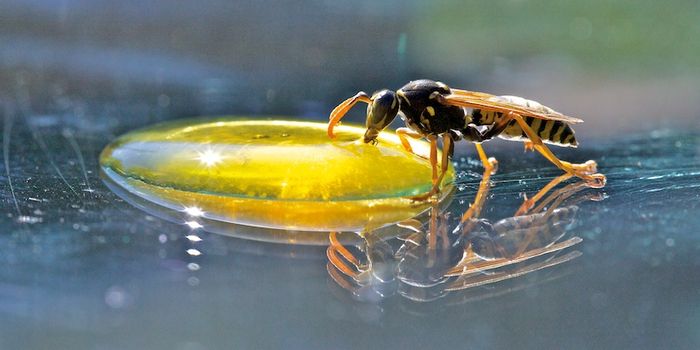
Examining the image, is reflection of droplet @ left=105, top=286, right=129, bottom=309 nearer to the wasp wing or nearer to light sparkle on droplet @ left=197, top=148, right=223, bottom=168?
light sparkle on droplet @ left=197, top=148, right=223, bottom=168

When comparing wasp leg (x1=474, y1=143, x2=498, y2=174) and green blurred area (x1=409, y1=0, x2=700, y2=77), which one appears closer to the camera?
wasp leg (x1=474, y1=143, x2=498, y2=174)

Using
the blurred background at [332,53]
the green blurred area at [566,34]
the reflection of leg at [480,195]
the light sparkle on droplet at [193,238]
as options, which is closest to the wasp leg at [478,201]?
the reflection of leg at [480,195]

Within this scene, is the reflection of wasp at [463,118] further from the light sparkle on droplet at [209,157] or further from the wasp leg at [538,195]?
the light sparkle on droplet at [209,157]

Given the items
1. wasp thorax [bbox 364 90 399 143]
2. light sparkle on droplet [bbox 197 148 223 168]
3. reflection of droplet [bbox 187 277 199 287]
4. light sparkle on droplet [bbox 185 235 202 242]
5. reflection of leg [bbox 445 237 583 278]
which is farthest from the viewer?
wasp thorax [bbox 364 90 399 143]

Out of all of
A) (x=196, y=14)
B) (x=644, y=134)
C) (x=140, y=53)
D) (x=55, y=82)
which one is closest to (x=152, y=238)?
(x=644, y=134)

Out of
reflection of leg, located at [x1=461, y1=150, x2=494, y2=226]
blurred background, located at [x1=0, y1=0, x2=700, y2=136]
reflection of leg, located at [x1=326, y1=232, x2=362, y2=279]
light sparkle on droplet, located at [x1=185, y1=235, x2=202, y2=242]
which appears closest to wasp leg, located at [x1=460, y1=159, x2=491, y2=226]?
reflection of leg, located at [x1=461, y1=150, x2=494, y2=226]

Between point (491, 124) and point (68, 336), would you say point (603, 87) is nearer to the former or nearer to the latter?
point (491, 124)
